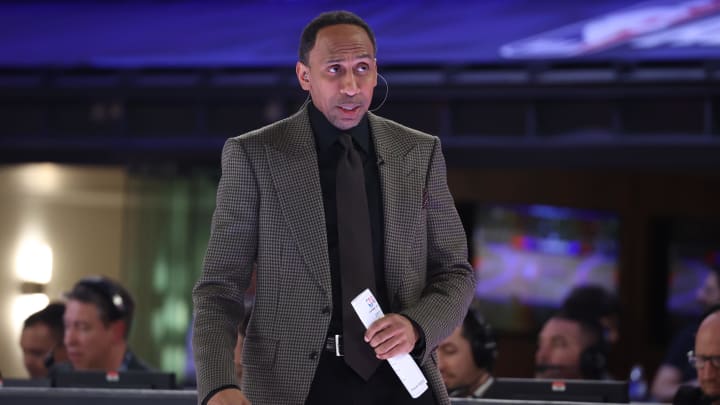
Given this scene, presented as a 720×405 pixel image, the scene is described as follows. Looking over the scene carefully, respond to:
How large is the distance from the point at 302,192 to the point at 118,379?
2.25 m

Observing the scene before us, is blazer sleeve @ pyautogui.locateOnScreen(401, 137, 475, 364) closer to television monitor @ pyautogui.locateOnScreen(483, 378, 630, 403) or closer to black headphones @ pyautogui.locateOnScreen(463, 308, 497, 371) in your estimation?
television monitor @ pyautogui.locateOnScreen(483, 378, 630, 403)

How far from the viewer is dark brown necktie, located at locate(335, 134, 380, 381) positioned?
256 cm

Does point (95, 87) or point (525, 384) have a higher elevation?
point (95, 87)

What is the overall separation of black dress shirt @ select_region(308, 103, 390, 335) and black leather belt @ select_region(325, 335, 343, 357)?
14mm

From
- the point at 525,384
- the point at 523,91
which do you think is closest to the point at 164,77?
the point at 523,91

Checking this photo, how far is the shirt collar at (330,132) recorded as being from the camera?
8.96 feet

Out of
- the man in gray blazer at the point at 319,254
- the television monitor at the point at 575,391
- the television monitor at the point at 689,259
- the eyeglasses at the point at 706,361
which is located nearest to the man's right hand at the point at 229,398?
the man in gray blazer at the point at 319,254

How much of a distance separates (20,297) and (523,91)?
17.0ft

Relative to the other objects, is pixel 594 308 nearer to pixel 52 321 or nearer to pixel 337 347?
pixel 52 321

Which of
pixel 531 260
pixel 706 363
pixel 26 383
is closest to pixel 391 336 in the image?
pixel 706 363

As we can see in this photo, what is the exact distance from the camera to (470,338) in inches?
229

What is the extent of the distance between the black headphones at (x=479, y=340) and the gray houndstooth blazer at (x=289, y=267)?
311 cm

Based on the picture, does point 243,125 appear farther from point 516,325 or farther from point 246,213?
point 246,213

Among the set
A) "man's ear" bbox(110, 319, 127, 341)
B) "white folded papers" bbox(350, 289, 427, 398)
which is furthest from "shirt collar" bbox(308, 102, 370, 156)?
"man's ear" bbox(110, 319, 127, 341)
